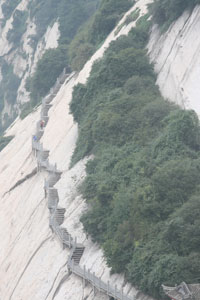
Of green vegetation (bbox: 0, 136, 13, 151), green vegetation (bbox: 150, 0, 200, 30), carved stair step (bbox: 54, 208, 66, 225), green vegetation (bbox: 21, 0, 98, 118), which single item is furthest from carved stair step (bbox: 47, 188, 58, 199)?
green vegetation (bbox: 0, 136, 13, 151)

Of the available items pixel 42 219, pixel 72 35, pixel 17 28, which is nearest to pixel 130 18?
pixel 42 219

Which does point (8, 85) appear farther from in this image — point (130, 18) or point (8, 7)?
point (130, 18)

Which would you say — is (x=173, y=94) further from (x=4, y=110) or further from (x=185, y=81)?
(x=4, y=110)

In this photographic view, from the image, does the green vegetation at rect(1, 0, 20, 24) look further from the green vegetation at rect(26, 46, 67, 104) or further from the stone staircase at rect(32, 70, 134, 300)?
the stone staircase at rect(32, 70, 134, 300)

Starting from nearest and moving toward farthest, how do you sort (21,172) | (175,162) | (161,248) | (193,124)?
(161,248), (175,162), (193,124), (21,172)

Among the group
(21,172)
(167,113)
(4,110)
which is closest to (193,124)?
(167,113)
